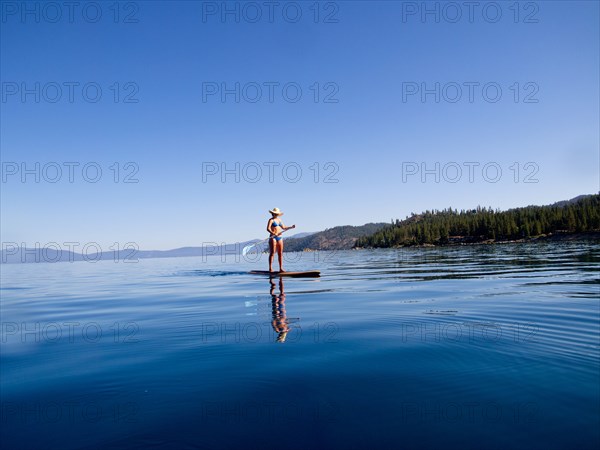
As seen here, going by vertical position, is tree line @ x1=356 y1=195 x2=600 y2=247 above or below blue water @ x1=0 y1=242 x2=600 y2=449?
above

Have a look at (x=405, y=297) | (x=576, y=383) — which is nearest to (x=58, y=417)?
(x=576, y=383)
